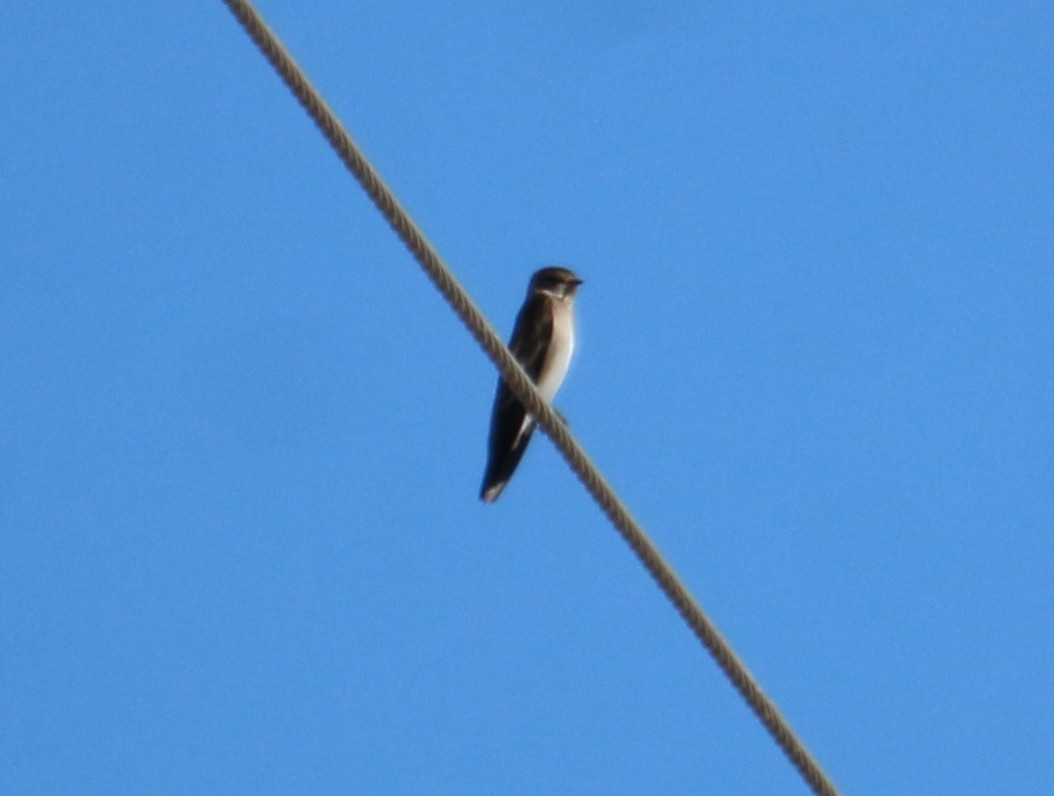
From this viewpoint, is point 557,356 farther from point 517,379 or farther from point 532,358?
point 517,379

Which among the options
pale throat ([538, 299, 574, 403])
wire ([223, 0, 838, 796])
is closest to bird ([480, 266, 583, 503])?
pale throat ([538, 299, 574, 403])

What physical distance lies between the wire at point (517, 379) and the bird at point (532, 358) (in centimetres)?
333

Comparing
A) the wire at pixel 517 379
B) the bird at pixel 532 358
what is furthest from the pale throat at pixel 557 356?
the wire at pixel 517 379

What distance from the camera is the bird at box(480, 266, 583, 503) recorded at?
9.41m

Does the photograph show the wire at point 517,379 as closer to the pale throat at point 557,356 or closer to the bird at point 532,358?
the bird at point 532,358

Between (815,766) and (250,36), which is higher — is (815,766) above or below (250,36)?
below

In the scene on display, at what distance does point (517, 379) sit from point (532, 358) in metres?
4.10

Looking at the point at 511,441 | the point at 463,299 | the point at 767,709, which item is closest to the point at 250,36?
the point at 463,299

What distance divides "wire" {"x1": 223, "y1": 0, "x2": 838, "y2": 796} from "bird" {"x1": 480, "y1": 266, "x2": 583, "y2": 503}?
3.33 m

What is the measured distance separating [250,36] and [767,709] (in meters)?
1.91

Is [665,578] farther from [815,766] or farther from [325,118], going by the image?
[325,118]

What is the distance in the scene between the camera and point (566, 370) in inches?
392

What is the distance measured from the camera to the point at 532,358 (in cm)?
990

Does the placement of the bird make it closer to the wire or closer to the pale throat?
the pale throat
